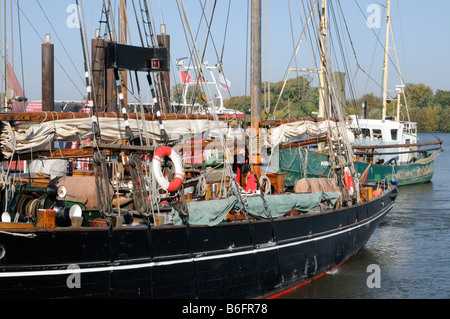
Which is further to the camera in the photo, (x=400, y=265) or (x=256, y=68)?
(x=400, y=265)

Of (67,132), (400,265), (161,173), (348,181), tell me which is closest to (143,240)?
(161,173)

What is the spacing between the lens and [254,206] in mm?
12852

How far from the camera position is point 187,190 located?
16875 millimetres

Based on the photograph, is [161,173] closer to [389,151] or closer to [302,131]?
[302,131]

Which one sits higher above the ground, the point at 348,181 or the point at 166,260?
the point at 348,181

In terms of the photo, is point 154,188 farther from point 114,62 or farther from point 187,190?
point 187,190

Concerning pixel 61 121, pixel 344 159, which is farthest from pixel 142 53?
pixel 344 159

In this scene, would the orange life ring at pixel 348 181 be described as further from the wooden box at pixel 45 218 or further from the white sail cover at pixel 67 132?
the wooden box at pixel 45 218

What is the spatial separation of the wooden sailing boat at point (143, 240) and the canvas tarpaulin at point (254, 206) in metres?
0.02

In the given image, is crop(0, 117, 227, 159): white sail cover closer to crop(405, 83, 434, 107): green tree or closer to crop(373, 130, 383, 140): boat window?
crop(373, 130, 383, 140): boat window

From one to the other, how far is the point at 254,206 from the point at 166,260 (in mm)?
2610

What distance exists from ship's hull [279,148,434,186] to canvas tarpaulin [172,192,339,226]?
40.0 feet

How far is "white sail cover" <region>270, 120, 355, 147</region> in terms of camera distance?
17266 mm

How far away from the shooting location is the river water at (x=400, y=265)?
15.3 meters
